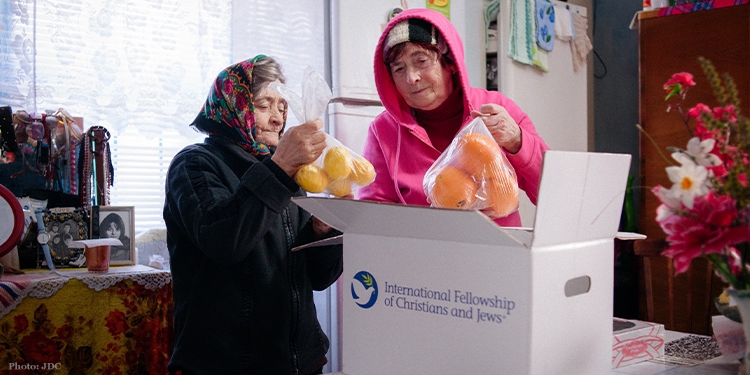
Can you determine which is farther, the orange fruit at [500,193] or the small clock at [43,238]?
the small clock at [43,238]

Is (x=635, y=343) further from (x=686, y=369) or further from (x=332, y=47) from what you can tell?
(x=332, y=47)

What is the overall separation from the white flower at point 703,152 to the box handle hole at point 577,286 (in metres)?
0.21

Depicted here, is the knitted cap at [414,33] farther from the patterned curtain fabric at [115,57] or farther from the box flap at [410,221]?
the patterned curtain fabric at [115,57]

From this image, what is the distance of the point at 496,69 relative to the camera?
3.18 metres

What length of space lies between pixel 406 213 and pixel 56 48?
6.53 feet

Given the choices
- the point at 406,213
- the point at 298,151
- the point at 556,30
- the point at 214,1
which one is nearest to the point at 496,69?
the point at 556,30

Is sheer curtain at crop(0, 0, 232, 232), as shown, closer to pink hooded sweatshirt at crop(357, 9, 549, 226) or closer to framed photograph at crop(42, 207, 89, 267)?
framed photograph at crop(42, 207, 89, 267)

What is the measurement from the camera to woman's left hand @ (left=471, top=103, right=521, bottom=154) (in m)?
1.25

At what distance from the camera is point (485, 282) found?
747mm

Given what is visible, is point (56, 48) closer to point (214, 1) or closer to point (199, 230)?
point (214, 1)

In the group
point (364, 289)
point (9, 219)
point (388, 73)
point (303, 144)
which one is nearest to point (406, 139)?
point (388, 73)

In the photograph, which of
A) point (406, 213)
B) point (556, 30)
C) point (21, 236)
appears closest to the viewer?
point (406, 213)

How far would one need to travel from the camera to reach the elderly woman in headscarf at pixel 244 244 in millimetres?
1253

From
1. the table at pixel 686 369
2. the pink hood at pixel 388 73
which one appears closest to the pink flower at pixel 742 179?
the table at pixel 686 369
